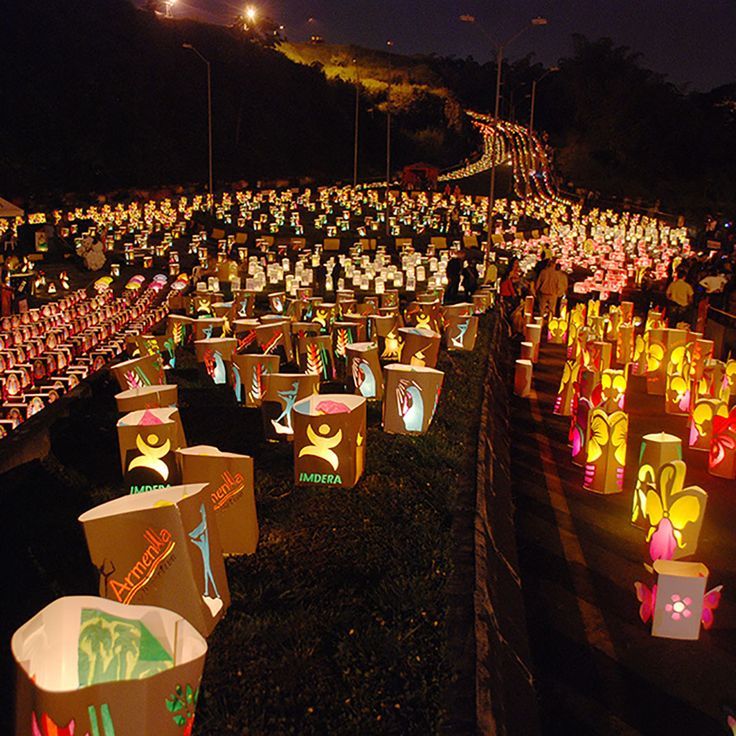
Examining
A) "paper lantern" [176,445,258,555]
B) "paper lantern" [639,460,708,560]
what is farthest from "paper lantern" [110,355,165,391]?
"paper lantern" [639,460,708,560]

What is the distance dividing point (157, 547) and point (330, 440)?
265cm

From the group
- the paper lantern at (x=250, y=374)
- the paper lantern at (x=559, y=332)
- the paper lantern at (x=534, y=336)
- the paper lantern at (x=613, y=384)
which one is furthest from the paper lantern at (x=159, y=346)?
the paper lantern at (x=559, y=332)

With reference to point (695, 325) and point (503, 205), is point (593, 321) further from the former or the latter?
point (503, 205)

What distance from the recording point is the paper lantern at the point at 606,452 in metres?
8.04

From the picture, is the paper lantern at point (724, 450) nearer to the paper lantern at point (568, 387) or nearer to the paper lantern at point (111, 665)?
the paper lantern at point (568, 387)

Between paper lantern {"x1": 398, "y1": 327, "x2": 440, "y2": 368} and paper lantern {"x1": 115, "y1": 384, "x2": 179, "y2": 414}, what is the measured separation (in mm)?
3557

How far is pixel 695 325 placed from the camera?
59.7ft

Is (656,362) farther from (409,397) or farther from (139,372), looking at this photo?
(139,372)

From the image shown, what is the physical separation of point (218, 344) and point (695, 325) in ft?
37.6

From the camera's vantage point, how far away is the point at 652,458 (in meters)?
7.04

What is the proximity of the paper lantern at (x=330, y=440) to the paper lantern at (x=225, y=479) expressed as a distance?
3.91 feet

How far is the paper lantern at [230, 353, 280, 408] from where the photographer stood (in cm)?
909

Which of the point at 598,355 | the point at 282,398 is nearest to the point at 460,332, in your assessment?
the point at 598,355

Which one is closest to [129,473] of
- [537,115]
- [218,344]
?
[218,344]
